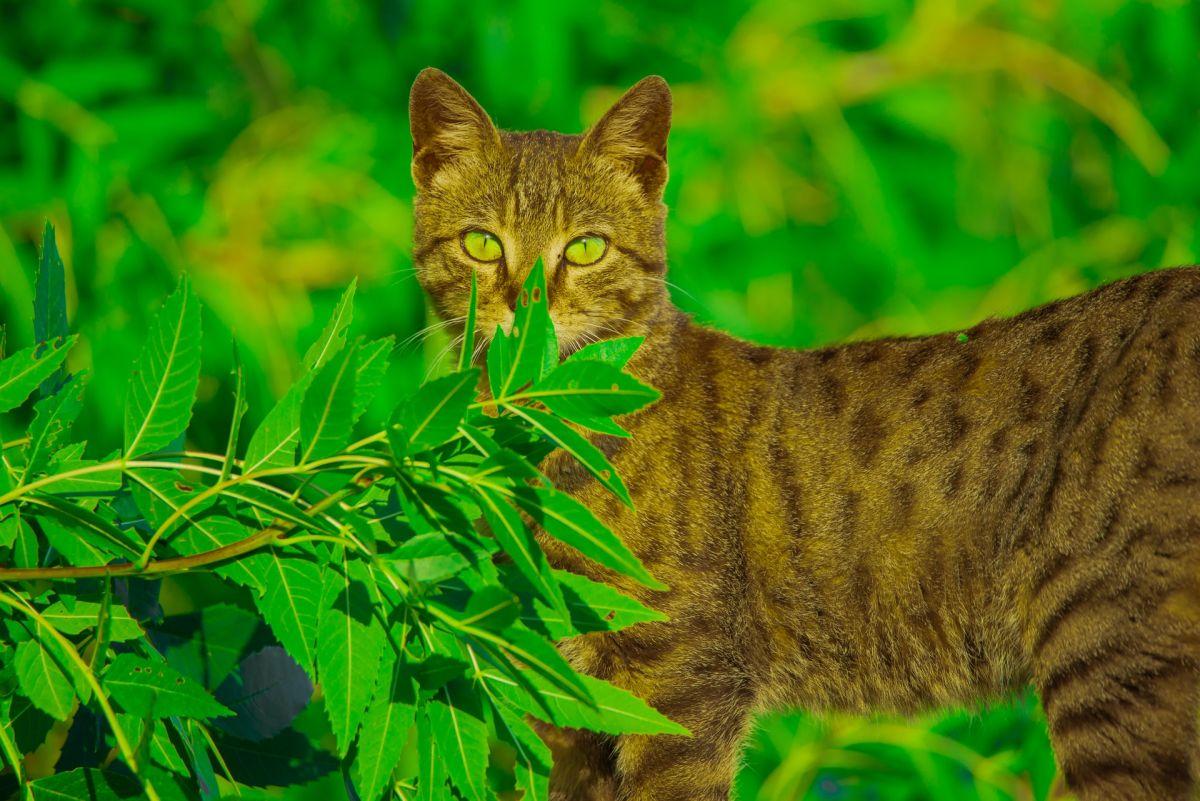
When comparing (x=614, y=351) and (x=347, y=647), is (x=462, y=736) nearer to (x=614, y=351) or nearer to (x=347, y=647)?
(x=347, y=647)

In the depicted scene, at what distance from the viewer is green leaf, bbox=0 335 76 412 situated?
99cm

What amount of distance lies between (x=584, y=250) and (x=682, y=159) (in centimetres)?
126

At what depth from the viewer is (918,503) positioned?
202 centimetres

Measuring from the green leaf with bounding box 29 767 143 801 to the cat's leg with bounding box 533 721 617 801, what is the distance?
1.19m

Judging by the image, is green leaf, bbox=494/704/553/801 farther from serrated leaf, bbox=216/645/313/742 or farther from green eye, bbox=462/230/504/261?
green eye, bbox=462/230/504/261

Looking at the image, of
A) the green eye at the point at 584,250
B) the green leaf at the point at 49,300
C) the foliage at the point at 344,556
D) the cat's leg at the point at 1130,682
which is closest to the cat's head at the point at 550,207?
the green eye at the point at 584,250

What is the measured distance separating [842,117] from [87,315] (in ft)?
6.91

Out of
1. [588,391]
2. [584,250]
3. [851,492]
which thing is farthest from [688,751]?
[588,391]

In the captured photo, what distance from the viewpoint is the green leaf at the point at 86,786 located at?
Answer: 3.12 ft

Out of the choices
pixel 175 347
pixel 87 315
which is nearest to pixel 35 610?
pixel 175 347

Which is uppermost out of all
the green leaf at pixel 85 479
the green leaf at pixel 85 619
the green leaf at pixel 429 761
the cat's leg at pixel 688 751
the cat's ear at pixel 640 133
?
the cat's ear at pixel 640 133

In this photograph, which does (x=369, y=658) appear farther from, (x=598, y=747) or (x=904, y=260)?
(x=904, y=260)

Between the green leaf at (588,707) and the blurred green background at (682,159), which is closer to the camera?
the green leaf at (588,707)

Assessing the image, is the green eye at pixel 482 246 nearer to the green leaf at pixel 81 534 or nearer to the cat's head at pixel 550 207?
the cat's head at pixel 550 207
